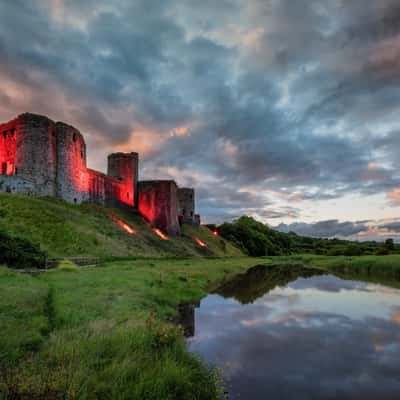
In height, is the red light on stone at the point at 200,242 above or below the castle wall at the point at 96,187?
below

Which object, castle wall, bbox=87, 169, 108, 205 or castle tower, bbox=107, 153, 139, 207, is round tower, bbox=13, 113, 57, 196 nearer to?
castle wall, bbox=87, 169, 108, 205

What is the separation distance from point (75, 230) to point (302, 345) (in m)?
23.8

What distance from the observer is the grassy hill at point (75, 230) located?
2328cm

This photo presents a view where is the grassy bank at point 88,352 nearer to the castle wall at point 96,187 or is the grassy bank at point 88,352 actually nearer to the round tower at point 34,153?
the round tower at point 34,153

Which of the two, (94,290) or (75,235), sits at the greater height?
(75,235)

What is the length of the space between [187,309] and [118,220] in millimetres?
28869

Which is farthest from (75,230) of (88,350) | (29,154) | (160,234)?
(88,350)

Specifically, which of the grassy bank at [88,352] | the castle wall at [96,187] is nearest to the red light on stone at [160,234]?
the castle wall at [96,187]

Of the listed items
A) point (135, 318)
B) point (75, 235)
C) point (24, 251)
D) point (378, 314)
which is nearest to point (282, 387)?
point (135, 318)

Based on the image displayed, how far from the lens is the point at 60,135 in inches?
1478

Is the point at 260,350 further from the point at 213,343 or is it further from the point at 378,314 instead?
the point at 378,314

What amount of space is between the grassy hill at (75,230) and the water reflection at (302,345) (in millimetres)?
13921

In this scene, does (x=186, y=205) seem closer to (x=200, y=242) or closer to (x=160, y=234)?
(x=200, y=242)

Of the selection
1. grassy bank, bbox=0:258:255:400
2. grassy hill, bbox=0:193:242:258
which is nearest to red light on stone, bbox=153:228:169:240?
grassy hill, bbox=0:193:242:258
